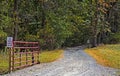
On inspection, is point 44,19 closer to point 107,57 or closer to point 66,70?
point 107,57

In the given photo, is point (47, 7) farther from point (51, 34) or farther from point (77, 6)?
point (77, 6)

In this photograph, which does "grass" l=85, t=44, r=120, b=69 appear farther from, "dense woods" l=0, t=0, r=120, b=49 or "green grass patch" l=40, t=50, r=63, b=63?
"dense woods" l=0, t=0, r=120, b=49

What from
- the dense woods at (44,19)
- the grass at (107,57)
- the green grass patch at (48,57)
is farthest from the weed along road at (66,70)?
the dense woods at (44,19)

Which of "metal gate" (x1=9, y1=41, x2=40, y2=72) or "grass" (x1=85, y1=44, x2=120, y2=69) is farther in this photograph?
"grass" (x1=85, y1=44, x2=120, y2=69)

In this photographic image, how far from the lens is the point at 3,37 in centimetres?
3194

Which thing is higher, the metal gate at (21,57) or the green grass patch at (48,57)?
the metal gate at (21,57)

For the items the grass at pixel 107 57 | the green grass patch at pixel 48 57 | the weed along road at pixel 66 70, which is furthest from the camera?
the green grass patch at pixel 48 57

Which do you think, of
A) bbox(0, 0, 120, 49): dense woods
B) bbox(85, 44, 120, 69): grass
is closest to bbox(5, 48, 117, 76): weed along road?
bbox(85, 44, 120, 69): grass

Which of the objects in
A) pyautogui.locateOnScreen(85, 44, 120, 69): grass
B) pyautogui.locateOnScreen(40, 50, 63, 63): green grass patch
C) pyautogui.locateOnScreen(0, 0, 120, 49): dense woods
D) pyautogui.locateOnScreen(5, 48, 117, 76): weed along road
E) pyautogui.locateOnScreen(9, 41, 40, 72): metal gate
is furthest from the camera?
pyautogui.locateOnScreen(0, 0, 120, 49): dense woods

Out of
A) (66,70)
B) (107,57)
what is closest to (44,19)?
(107,57)

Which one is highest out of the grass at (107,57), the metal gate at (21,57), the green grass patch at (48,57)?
the metal gate at (21,57)

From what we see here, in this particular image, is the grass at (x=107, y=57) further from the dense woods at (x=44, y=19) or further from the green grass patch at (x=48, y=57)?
the dense woods at (x=44, y=19)

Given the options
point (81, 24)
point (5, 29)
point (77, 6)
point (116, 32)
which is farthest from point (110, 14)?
point (5, 29)

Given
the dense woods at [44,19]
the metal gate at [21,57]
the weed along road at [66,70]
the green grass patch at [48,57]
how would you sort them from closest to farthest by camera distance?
the weed along road at [66,70]
the metal gate at [21,57]
the green grass patch at [48,57]
the dense woods at [44,19]
